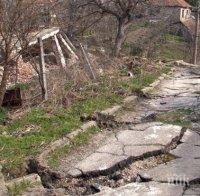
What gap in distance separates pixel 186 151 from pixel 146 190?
1.15m

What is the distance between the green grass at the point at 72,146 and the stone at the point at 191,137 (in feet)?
4.22

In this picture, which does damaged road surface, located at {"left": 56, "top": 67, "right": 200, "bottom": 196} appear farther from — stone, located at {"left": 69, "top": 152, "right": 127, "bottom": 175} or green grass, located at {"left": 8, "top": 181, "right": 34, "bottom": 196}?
green grass, located at {"left": 8, "top": 181, "right": 34, "bottom": 196}

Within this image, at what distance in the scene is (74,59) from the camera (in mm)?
10211

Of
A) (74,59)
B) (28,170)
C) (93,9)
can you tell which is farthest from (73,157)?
(93,9)

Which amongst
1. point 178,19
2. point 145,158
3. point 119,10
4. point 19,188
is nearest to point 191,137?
point 145,158

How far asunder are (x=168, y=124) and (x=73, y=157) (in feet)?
5.75

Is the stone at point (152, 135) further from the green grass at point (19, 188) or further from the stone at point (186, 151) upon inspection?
the green grass at point (19, 188)

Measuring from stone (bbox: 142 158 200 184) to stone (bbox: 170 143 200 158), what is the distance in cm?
13

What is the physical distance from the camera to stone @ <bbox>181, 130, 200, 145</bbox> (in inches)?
234

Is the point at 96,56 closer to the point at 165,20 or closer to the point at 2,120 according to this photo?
the point at 2,120

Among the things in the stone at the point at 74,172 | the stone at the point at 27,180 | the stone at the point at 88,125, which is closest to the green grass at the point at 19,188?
the stone at the point at 27,180

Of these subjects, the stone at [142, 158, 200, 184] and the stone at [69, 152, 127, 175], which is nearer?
the stone at [142, 158, 200, 184]

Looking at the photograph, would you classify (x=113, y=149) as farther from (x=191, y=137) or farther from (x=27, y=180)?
(x=27, y=180)

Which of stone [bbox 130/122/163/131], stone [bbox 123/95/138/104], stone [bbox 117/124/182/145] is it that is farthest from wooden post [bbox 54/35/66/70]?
stone [bbox 117/124/182/145]
